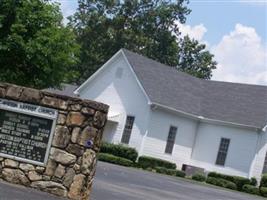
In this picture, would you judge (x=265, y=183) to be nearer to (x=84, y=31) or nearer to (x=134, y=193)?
(x=134, y=193)

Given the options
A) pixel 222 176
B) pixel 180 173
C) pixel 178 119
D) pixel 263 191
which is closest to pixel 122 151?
pixel 180 173

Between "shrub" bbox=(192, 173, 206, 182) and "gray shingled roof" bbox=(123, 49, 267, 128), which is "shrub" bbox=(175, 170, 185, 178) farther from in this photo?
"gray shingled roof" bbox=(123, 49, 267, 128)

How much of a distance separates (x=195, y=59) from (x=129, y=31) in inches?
365

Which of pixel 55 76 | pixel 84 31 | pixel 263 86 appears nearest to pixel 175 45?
pixel 84 31

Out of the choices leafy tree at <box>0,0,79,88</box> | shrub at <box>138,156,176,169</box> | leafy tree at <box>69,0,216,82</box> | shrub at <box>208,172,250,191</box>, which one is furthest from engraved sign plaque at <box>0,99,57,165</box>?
leafy tree at <box>69,0,216,82</box>

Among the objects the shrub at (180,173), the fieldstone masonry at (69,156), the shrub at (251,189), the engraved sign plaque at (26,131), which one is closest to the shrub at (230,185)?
the shrub at (251,189)

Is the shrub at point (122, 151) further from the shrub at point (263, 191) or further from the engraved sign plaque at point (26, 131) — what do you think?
the engraved sign plaque at point (26, 131)

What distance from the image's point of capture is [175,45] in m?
66.1

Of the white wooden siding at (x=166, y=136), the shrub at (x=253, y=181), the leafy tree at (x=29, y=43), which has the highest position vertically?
the leafy tree at (x=29, y=43)

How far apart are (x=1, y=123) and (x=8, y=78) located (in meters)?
14.2

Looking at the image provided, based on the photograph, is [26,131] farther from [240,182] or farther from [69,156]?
[240,182]

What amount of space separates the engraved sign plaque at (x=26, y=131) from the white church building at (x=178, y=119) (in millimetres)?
24234

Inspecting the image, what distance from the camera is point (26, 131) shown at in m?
11.9

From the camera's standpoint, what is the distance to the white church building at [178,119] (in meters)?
36.6
